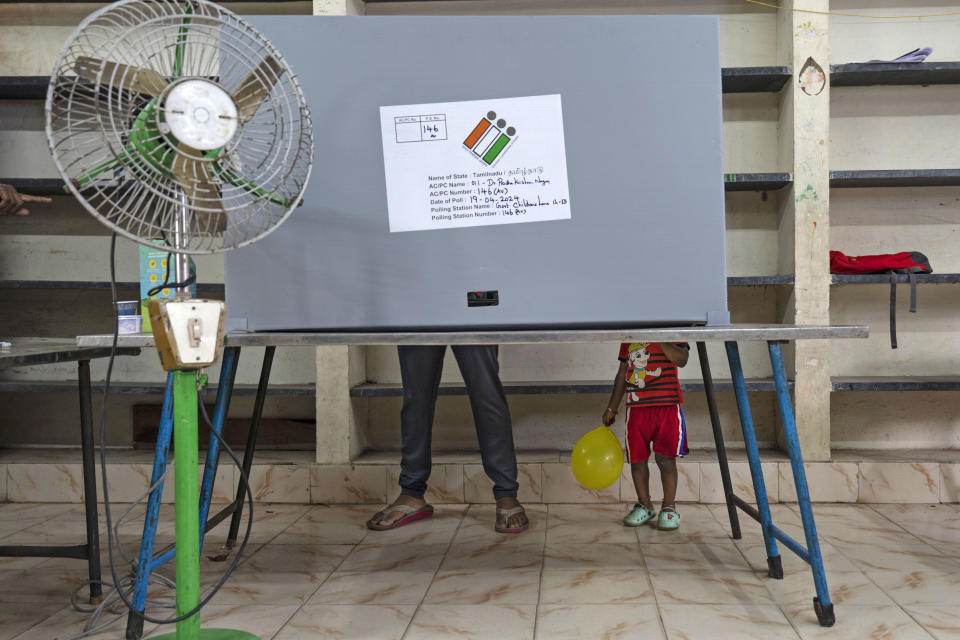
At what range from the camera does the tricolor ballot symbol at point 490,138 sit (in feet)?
5.15

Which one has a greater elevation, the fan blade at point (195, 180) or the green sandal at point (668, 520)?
the fan blade at point (195, 180)

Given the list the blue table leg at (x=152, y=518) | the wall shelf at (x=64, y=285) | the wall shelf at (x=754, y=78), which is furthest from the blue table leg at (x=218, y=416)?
the wall shelf at (x=754, y=78)

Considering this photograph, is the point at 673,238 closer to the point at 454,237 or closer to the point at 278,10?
the point at 454,237

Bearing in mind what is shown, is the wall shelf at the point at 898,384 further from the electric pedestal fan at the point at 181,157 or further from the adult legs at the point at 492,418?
the electric pedestal fan at the point at 181,157

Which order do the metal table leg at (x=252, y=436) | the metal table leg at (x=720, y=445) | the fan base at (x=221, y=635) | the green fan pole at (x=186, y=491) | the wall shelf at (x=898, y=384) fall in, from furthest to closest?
the wall shelf at (x=898, y=384) → the metal table leg at (x=720, y=445) → the metal table leg at (x=252, y=436) → the fan base at (x=221, y=635) → the green fan pole at (x=186, y=491)

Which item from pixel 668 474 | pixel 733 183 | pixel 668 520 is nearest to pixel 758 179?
pixel 733 183

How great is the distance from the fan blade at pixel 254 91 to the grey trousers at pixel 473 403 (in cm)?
130

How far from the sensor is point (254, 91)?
4.29 feet

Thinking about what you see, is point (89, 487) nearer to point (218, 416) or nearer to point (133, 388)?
point (218, 416)

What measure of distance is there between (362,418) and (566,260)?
186 centimetres

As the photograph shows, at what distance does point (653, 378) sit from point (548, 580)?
0.84 meters

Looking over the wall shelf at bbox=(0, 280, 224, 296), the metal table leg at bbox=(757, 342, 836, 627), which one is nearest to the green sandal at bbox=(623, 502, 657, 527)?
the metal table leg at bbox=(757, 342, 836, 627)

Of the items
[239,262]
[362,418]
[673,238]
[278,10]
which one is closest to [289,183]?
[239,262]

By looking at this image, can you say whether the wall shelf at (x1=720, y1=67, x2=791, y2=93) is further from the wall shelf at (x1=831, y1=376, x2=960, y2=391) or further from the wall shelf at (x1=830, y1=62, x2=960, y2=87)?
the wall shelf at (x1=831, y1=376, x2=960, y2=391)
